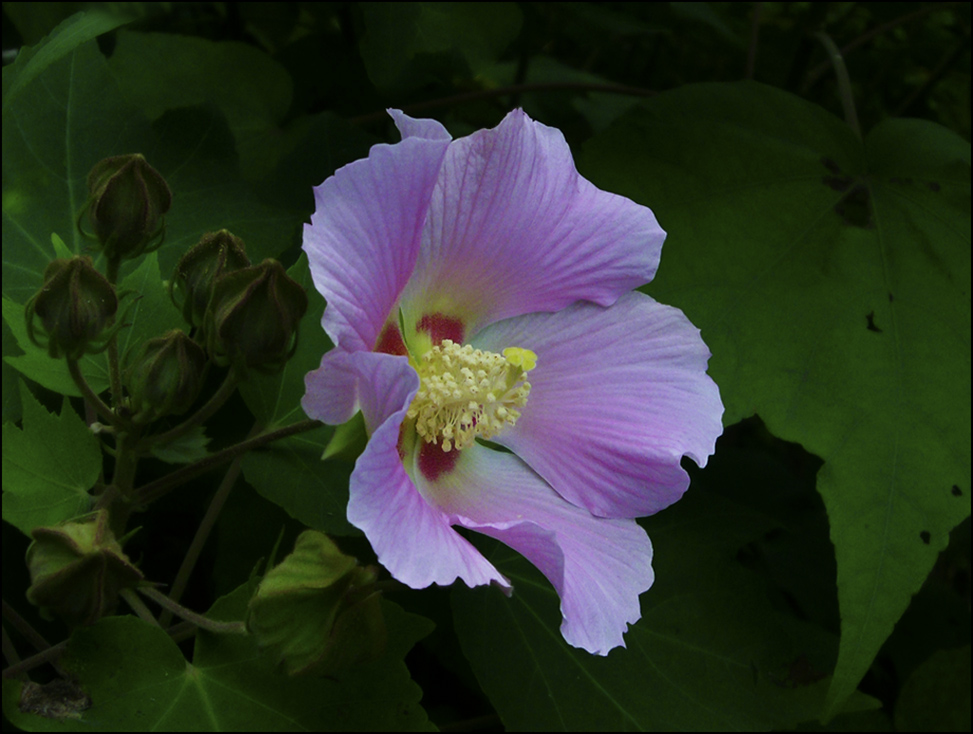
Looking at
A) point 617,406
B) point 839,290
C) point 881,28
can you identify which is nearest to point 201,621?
point 617,406

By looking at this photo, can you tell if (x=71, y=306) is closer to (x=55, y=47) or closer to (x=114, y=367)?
(x=114, y=367)

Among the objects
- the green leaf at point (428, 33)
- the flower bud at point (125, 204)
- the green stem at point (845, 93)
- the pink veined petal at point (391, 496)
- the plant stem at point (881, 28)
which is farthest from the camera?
the plant stem at point (881, 28)

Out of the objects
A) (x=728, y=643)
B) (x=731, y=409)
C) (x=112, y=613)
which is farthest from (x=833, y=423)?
(x=112, y=613)

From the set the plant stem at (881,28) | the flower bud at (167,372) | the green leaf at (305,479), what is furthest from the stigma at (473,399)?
the plant stem at (881,28)

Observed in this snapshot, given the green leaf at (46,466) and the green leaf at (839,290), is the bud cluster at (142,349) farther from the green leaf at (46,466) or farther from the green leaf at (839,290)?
the green leaf at (839,290)

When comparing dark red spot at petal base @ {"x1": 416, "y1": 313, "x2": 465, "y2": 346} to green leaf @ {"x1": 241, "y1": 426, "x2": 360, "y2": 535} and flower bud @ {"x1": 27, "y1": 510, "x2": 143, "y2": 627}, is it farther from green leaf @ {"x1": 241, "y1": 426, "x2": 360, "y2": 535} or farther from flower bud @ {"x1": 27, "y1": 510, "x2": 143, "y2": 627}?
flower bud @ {"x1": 27, "y1": 510, "x2": 143, "y2": 627}

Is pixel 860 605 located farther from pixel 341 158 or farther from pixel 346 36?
pixel 346 36
